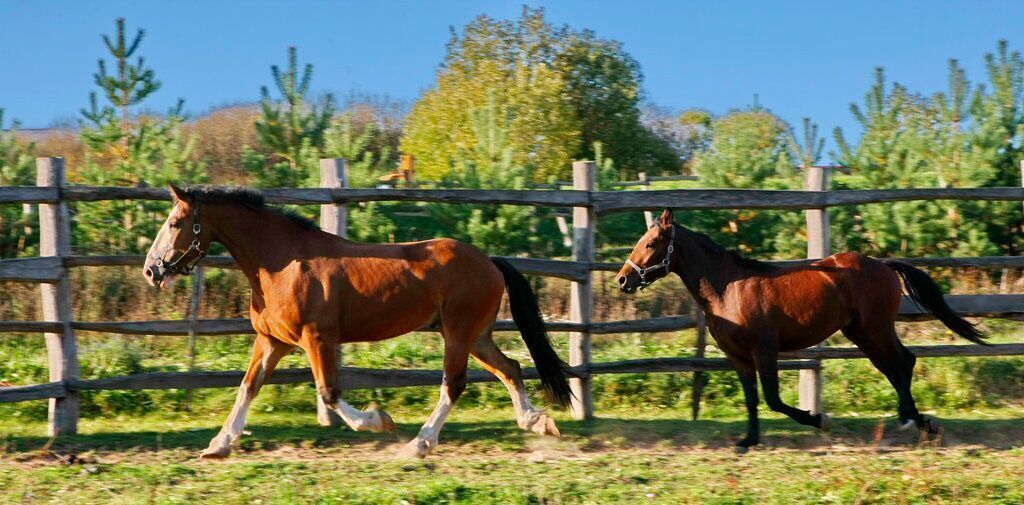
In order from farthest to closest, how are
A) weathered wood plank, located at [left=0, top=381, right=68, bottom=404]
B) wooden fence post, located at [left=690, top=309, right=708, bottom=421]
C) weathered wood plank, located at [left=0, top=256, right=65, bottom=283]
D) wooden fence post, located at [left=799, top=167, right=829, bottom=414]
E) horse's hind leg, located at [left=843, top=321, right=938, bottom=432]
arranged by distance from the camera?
wooden fence post, located at [left=799, top=167, right=829, bottom=414] < wooden fence post, located at [left=690, top=309, right=708, bottom=421] < horse's hind leg, located at [left=843, top=321, right=938, bottom=432] < weathered wood plank, located at [left=0, top=381, right=68, bottom=404] < weathered wood plank, located at [left=0, top=256, right=65, bottom=283]

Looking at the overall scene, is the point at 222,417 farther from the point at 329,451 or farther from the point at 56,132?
the point at 56,132

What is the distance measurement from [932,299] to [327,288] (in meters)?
4.27

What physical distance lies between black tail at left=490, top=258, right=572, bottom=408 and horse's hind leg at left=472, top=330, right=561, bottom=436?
0.17 m

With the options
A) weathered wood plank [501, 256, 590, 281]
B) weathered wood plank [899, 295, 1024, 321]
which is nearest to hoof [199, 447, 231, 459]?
weathered wood plank [501, 256, 590, 281]

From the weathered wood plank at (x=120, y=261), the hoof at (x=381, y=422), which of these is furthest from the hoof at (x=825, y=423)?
the weathered wood plank at (x=120, y=261)

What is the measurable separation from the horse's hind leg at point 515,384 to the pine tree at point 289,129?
550cm

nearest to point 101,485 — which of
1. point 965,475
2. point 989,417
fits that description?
point 965,475

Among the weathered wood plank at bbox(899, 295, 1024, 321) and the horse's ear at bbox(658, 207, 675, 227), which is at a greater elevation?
the horse's ear at bbox(658, 207, 675, 227)

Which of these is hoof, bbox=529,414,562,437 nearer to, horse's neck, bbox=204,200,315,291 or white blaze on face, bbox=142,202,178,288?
horse's neck, bbox=204,200,315,291

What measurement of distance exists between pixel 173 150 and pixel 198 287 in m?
4.73

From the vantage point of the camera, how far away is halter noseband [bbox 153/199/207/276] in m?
6.51

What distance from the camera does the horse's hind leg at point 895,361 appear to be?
725 cm

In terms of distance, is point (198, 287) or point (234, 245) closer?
point (234, 245)

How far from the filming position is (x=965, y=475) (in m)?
6.17
